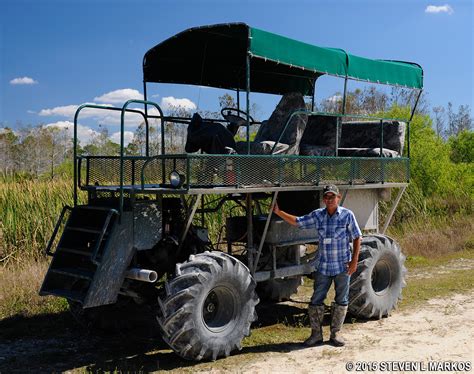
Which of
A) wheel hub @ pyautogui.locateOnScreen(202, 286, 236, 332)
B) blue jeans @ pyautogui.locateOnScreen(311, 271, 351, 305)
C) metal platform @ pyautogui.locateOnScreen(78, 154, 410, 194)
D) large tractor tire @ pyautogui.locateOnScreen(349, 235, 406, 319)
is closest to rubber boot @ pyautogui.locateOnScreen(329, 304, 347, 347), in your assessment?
blue jeans @ pyautogui.locateOnScreen(311, 271, 351, 305)

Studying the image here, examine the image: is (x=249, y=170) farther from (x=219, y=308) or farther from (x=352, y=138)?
(x=352, y=138)

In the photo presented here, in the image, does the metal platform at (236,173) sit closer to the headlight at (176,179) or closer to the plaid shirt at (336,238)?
the headlight at (176,179)

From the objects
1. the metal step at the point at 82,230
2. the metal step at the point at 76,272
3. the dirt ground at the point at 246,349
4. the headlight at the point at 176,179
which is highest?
the headlight at the point at 176,179

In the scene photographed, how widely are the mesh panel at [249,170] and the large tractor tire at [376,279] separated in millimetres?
940

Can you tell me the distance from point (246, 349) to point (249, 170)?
198cm

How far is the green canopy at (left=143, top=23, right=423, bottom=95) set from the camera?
21.6ft

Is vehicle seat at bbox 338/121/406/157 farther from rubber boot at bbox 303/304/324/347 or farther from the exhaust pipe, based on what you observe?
the exhaust pipe

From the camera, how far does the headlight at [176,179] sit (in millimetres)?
5801

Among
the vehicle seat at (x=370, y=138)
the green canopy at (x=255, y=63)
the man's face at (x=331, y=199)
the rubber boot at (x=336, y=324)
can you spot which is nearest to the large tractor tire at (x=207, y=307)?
the rubber boot at (x=336, y=324)

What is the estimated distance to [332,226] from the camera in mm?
6434

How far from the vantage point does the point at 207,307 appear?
6.21 metres

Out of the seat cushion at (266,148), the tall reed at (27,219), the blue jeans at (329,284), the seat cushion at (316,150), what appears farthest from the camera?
the tall reed at (27,219)

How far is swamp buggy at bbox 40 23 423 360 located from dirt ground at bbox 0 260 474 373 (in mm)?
275

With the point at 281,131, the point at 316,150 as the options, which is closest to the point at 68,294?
the point at 281,131
